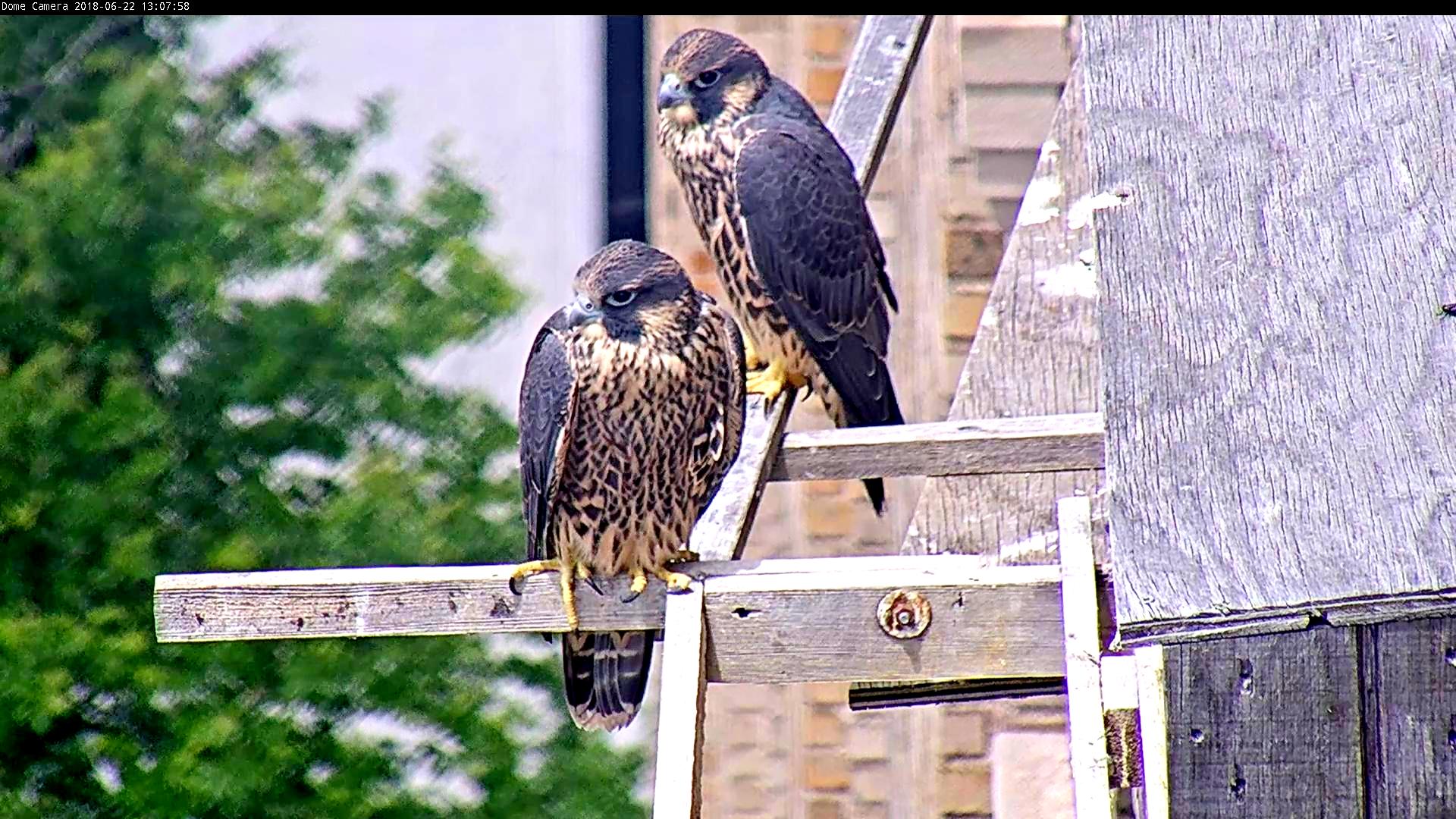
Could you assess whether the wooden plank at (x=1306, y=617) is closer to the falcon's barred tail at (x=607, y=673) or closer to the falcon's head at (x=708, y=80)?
the falcon's barred tail at (x=607, y=673)

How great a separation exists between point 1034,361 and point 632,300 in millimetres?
666

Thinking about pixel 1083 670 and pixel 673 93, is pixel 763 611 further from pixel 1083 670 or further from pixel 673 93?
pixel 673 93

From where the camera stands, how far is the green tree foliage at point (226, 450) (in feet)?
12.2

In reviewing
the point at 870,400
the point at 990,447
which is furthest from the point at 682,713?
the point at 870,400

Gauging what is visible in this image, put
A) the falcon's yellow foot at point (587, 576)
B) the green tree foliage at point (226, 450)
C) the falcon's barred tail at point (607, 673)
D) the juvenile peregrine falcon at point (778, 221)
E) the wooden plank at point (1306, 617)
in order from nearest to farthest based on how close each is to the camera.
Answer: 1. the wooden plank at point (1306, 617)
2. the falcon's yellow foot at point (587, 576)
3. the falcon's barred tail at point (607, 673)
4. the juvenile peregrine falcon at point (778, 221)
5. the green tree foliage at point (226, 450)

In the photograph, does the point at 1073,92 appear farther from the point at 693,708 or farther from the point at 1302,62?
the point at 693,708

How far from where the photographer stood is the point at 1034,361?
2984 mm

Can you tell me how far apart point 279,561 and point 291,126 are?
957mm

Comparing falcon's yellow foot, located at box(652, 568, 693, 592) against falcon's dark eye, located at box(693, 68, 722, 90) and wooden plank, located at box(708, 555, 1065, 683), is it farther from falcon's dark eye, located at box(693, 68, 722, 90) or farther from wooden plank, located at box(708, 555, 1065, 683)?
falcon's dark eye, located at box(693, 68, 722, 90)

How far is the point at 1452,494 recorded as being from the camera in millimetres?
1332

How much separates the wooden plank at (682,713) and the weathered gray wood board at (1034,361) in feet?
3.50

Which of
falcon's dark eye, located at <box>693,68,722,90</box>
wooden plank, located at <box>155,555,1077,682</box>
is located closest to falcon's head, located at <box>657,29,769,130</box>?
falcon's dark eye, located at <box>693,68,722,90</box>

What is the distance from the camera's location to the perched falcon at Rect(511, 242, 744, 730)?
8.66 feet

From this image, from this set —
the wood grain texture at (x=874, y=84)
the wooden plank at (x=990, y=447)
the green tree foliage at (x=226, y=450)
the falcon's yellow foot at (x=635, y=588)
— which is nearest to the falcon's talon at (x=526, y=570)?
the falcon's yellow foot at (x=635, y=588)
